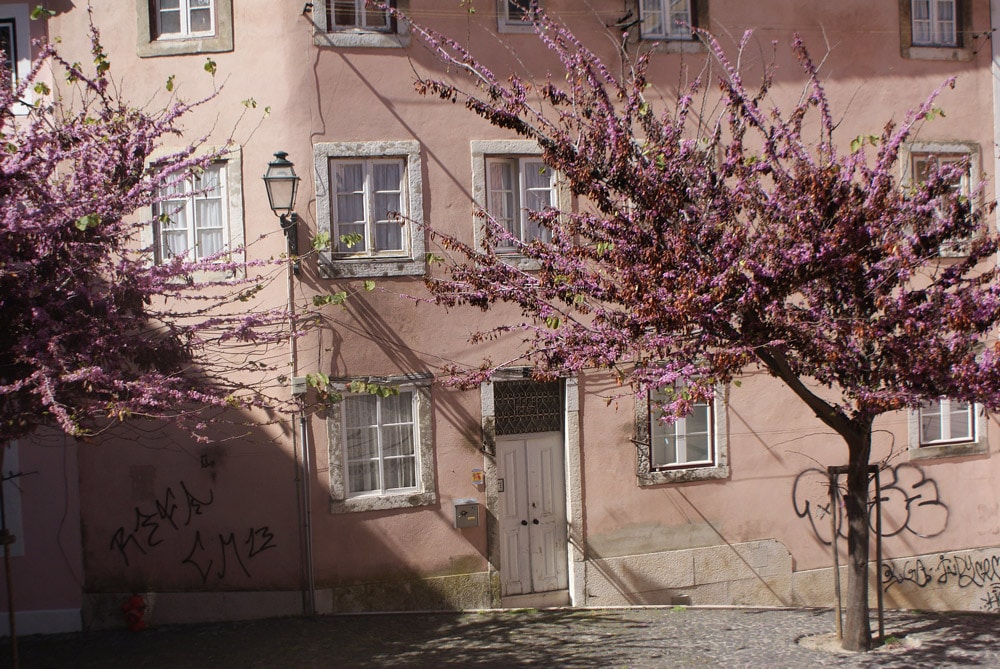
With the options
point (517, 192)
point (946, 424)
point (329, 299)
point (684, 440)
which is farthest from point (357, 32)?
point (946, 424)

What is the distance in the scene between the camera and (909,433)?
12.9 metres

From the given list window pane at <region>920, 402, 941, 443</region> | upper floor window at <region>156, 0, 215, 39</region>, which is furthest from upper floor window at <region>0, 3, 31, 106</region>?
window pane at <region>920, 402, 941, 443</region>

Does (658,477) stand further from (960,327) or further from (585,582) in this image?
(960,327)

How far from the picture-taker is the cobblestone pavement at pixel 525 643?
9.20 meters

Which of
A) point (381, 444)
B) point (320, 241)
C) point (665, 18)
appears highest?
point (665, 18)

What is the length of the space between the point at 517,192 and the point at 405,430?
2.95m

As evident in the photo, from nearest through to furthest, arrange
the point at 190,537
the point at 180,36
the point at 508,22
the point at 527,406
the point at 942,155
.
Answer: the point at 190,537
the point at 180,36
the point at 508,22
the point at 527,406
the point at 942,155

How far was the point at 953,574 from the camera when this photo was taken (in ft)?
43.2

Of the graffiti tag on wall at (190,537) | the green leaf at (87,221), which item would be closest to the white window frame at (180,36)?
the green leaf at (87,221)

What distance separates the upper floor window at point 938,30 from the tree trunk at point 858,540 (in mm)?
6132

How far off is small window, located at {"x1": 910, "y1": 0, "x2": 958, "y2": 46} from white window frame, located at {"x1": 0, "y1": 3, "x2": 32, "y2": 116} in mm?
10321

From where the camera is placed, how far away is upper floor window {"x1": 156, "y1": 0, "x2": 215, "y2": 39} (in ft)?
36.4

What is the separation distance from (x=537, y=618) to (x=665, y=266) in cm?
497

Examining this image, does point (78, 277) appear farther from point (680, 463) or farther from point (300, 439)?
point (680, 463)
